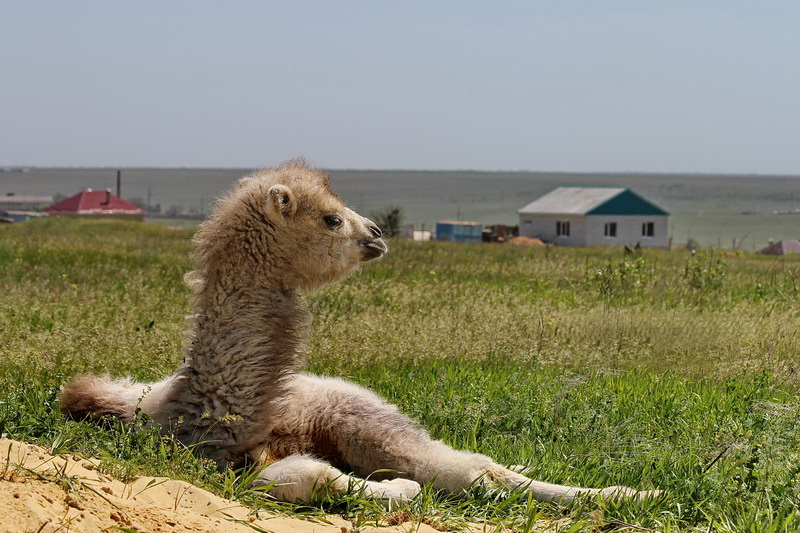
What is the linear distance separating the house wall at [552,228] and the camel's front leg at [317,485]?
177 feet

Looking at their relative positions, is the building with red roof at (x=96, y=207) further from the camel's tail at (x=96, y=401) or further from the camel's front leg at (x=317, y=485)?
the camel's front leg at (x=317, y=485)

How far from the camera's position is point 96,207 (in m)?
80.4

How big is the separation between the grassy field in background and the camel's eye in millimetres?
1421

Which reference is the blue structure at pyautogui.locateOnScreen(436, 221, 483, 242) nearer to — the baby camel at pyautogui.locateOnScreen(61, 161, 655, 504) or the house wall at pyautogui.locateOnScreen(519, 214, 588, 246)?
the house wall at pyautogui.locateOnScreen(519, 214, 588, 246)

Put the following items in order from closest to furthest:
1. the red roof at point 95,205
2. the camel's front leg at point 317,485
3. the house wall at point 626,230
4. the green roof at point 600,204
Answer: the camel's front leg at point 317,485 < the house wall at point 626,230 < the green roof at point 600,204 < the red roof at point 95,205

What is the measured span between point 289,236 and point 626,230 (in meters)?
55.1

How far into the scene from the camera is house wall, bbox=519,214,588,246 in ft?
190

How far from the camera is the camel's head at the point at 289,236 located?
200 inches

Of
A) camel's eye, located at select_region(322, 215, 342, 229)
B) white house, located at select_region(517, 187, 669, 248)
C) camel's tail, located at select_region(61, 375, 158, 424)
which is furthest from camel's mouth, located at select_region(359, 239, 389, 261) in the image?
white house, located at select_region(517, 187, 669, 248)

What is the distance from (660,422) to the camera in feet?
20.5

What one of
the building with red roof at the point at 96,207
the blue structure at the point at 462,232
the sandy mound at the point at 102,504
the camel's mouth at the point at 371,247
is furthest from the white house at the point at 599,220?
the sandy mound at the point at 102,504

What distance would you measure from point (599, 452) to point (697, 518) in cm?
87

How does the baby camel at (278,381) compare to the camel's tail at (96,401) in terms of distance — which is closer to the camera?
the baby camel at (278,381)

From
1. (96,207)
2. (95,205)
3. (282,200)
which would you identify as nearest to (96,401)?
(282,200)
